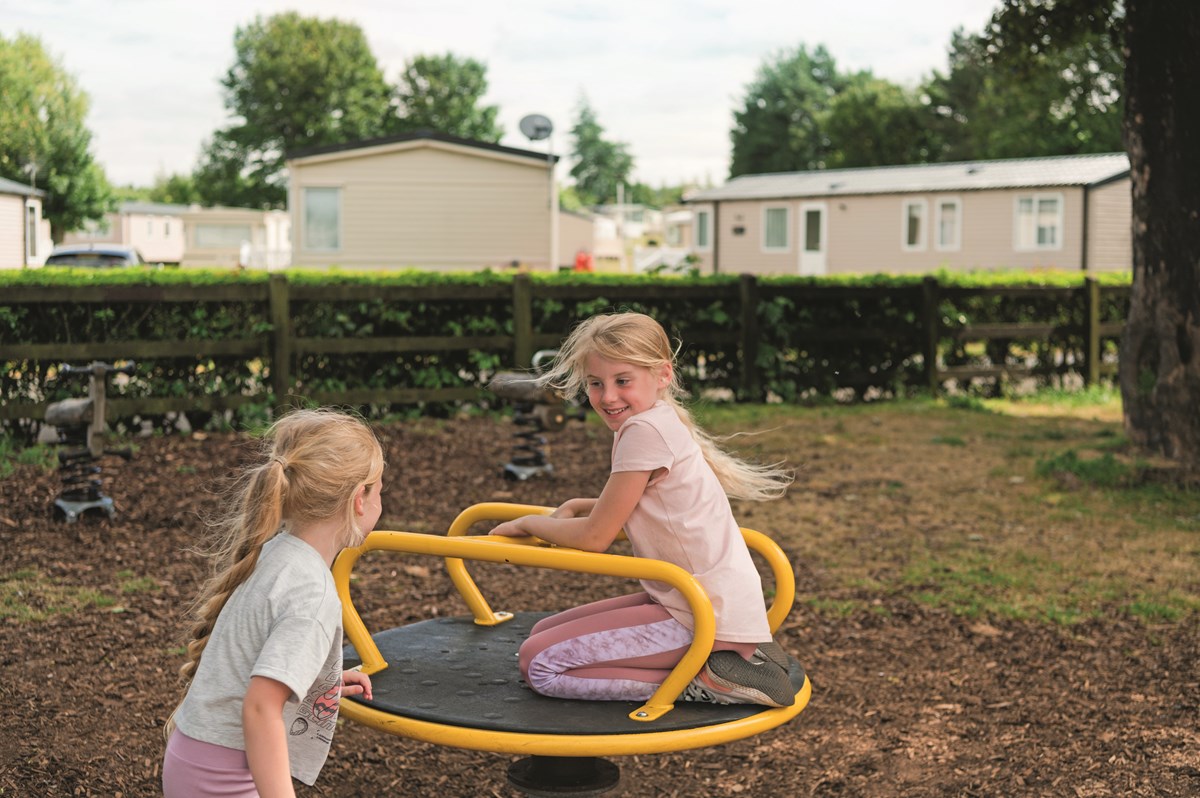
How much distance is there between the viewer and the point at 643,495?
129 inches

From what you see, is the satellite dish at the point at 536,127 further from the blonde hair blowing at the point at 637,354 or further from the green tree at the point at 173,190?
the green tree at the point at 173,190

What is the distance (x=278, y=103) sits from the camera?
76250 millimetres

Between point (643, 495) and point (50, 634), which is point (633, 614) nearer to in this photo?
point (643, 495)

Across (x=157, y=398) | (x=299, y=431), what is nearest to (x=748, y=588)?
(x=299, y=431)

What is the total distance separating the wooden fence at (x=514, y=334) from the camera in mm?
10281

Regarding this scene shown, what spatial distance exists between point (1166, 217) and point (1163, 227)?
80 mm

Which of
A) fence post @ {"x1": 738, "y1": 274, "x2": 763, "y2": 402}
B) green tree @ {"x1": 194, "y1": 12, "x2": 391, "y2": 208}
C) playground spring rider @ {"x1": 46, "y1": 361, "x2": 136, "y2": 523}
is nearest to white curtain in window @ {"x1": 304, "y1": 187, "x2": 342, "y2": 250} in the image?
fence post @ {"x1": 738, "y1": 274, "x2": 763, "y2": 402}

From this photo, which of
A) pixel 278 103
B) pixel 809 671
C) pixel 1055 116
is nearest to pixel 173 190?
pixel 278 103

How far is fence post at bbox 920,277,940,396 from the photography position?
14.3 meters

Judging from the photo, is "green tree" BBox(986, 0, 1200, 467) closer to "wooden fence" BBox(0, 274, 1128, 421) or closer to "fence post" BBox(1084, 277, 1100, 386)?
"wooden fence" BBox(0, 274, 1128, 421)

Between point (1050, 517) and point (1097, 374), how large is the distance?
→ 7962 mm

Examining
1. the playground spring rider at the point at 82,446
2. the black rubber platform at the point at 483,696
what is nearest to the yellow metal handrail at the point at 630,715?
the black rubber platform at the point at 483,696

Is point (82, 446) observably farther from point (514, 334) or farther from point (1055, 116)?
point (1055, 116)

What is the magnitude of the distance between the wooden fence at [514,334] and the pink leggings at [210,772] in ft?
26.6
